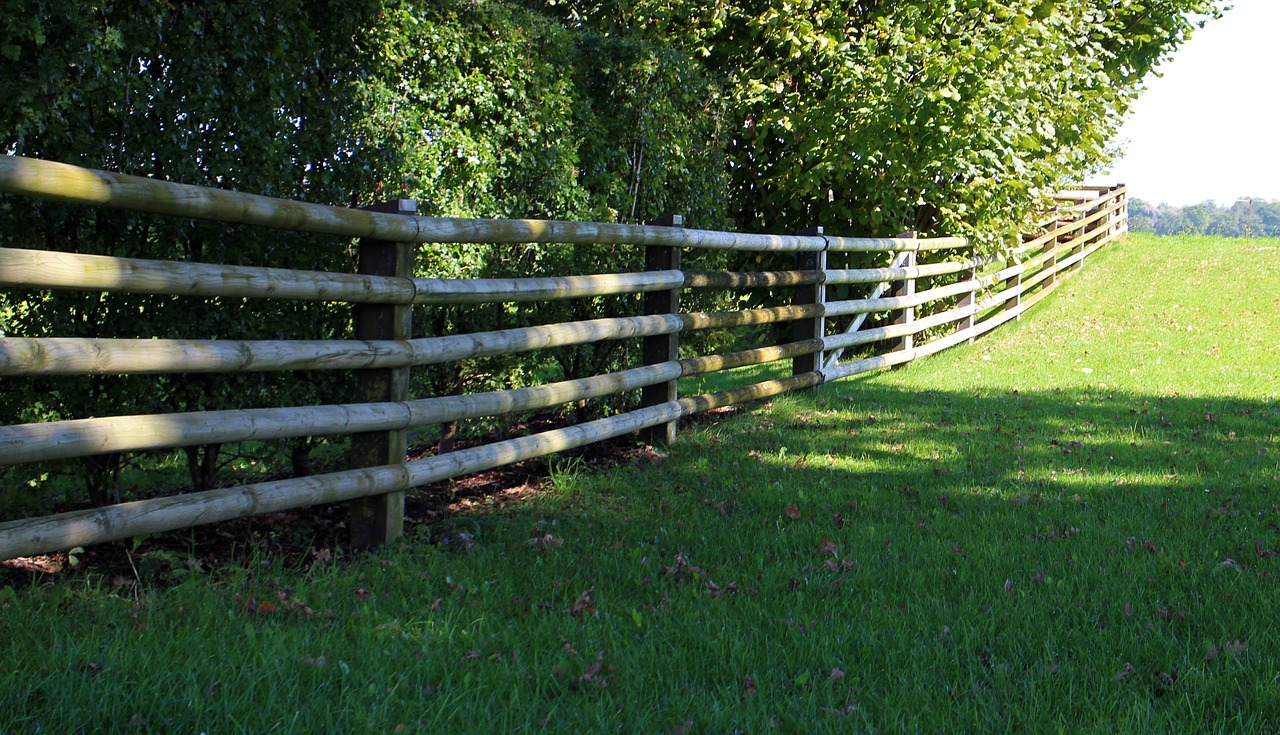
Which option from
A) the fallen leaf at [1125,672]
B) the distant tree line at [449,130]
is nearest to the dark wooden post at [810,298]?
the distant tree line at [449,130]

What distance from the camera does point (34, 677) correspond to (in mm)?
3092

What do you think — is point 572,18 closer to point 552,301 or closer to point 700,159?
point 700,159

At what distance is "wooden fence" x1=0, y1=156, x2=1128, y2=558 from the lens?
3.68 m

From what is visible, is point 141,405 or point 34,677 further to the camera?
point 141,405

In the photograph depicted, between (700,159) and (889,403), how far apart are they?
9.47 feet

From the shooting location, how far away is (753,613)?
A: 4.09 m

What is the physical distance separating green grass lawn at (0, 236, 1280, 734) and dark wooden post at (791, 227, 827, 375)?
3071 millimetres

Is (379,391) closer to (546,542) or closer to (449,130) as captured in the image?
(546,542)

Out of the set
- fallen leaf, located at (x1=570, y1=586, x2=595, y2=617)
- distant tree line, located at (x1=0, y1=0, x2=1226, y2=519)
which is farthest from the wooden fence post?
fallen leaf, located at (x1=570, y1=586, x2=595, y2=617)

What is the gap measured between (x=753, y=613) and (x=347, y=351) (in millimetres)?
2246

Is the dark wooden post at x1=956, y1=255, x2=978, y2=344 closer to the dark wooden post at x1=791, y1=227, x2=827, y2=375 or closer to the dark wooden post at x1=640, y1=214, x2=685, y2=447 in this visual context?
the dark wooden post at x1=791, y1=227, x2=827, y2=375

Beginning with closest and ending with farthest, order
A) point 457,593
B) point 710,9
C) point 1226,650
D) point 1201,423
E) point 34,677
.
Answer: point 34,677
point 1226,650
point 457,593
point 1201,423
point 710,9

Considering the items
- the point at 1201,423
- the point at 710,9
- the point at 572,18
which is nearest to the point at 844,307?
the point at 1201,423

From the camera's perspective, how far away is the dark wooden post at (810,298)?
33.9 ft
